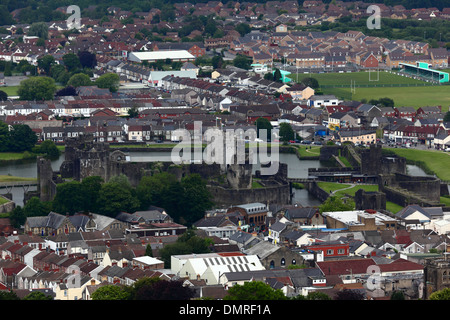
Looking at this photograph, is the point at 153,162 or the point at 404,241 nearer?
the point at 404,241

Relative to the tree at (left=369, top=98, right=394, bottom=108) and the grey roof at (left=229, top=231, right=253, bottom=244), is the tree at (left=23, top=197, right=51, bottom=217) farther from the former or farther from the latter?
the tree at (left=369, top=98, right=394, bottom=108)

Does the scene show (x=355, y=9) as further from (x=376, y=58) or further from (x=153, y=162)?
(x=153, y=162)

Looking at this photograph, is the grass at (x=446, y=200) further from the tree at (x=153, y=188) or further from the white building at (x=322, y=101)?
the white building at (x=322, y=101)

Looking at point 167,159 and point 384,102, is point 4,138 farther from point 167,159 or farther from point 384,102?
point 384,102

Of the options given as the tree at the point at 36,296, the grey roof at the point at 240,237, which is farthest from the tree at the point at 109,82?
the tree at the point at 36,296

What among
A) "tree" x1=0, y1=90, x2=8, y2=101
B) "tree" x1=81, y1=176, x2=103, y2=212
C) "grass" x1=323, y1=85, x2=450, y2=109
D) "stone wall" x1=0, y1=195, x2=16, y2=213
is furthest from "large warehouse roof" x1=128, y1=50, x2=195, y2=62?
"tree" x1=81, y1=176, x2=103, y2=212

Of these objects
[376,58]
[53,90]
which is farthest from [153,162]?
[376,58]
